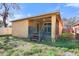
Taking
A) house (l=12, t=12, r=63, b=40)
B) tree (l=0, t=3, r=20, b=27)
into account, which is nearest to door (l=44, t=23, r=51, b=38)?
house (l=12, t=12, r=63, b=40)

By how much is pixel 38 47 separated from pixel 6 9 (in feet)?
2.74

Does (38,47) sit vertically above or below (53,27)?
below

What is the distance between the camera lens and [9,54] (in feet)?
13.7

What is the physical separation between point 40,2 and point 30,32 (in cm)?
54

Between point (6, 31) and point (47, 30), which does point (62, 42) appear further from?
point (6, 31)

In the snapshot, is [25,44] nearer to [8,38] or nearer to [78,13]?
[8,38]

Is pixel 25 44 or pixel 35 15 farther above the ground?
pixel 35 15

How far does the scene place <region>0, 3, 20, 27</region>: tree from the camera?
4219 mm

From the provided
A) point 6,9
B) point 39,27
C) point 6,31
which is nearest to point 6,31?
point 6,31

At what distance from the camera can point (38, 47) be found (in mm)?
4234

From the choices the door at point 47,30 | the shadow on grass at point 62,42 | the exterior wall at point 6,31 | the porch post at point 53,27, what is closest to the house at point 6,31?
the exterior wall at point 6,31

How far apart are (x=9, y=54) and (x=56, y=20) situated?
0.97 metres

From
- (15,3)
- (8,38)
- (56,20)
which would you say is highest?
(15,3)

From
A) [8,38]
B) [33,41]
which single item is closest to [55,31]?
[33,41]
